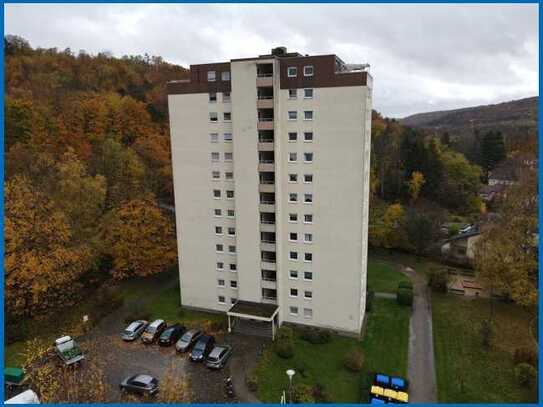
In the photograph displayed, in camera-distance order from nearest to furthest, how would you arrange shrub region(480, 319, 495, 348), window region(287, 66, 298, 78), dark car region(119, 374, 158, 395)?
dark car region(119, 374, 158, 395) < window region(287, 66, 298, 78) < shrub region(480, 319, 495, 348)

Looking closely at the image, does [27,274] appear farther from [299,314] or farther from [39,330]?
[299,314]

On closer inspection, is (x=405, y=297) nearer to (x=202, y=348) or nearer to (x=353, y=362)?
(x=353, y=362)

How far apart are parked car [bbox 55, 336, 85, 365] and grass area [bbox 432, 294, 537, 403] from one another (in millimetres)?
25577

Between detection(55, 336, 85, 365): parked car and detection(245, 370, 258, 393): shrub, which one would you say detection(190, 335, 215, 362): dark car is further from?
detection(55, 336, 85, 365): parked car

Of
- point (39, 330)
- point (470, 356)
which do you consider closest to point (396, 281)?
point (470, 356)

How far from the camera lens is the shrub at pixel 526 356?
2808 cm

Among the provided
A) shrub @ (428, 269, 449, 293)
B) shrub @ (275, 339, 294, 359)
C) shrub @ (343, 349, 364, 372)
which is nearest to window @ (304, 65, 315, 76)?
shrub @ (275, 339, 294, 359)

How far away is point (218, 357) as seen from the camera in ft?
91.9

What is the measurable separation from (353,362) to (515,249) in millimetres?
21564

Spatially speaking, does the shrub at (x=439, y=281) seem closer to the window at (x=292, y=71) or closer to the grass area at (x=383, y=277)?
the grass area at (x=383, y=277)

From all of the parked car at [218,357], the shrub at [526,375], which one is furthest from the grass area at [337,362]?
the shrub at [526,375]

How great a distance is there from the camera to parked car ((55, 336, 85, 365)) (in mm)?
27684

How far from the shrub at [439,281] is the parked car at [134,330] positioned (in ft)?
98.7

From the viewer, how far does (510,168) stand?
220ft
